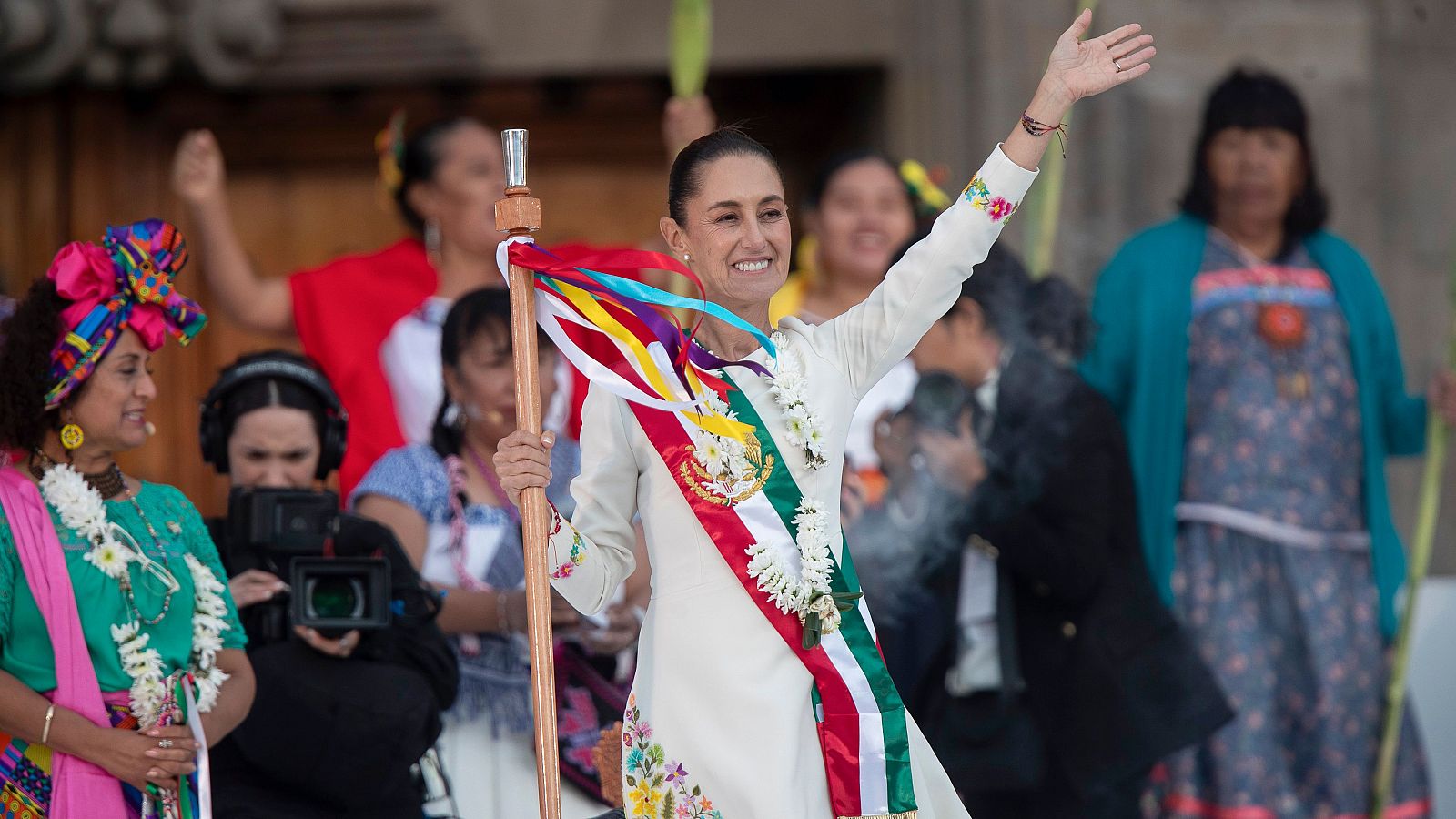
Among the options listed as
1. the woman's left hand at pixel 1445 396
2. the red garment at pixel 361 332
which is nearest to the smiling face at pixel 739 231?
the red garment at pixel 361 332

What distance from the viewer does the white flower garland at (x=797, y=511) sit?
313 cm

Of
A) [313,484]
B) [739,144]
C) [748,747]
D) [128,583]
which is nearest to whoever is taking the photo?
[748,747]

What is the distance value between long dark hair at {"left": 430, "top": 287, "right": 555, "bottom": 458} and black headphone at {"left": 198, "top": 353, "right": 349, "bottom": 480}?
0.35 meters

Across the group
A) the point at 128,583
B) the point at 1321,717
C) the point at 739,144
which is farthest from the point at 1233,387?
the point at 128,583

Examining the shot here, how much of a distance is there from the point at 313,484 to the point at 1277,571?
2502mm

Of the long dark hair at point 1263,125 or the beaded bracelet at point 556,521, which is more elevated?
the long dark hair at point 1263,125

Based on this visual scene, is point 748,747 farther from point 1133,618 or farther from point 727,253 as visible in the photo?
point 1133,618

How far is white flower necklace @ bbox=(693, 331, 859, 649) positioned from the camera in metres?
3.13

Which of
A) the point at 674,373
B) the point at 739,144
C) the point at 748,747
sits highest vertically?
the point at 739,144

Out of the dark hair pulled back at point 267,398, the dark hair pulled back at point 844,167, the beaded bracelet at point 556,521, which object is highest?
the dark hair pulled back at point 844,167

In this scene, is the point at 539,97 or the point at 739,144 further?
the point at 539,97

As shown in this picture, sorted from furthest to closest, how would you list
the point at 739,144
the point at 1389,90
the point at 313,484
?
the point at 1389,90
the point at 313,484
the point at 739,144

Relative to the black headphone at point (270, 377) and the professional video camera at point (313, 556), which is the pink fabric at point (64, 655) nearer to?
the professional video camera at point (313, 556)

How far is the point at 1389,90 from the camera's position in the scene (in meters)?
6.44
